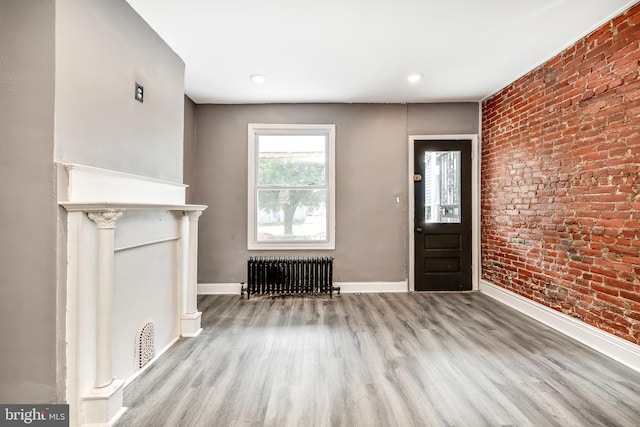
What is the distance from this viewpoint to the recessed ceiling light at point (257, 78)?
141 inches

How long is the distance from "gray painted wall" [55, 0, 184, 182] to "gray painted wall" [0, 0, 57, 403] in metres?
0.07

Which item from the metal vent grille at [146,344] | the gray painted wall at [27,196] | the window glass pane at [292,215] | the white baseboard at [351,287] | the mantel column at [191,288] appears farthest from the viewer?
the window glass pane at [292,215]

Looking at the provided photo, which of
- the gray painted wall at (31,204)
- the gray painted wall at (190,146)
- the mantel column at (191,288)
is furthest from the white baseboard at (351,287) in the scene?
the gray painted wall at (31,204)

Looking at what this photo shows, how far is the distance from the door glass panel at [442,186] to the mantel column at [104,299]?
387 centimetres

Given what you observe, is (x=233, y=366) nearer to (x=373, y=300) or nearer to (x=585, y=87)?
(x=373, y=300)

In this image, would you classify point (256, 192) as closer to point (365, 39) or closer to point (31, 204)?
point (365, 39)

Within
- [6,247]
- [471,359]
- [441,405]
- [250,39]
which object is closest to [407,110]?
[250,39]

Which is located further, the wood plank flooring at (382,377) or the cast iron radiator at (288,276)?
the cast iron radiator at (288,276)

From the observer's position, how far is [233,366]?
238 cm

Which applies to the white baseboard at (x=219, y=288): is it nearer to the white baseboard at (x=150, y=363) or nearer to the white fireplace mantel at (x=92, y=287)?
the white baseboard at (x=150, y=363)

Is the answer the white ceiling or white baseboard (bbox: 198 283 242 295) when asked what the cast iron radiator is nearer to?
white baseboard (bbox: 198 283 242 295)

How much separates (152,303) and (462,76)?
12.8 ft

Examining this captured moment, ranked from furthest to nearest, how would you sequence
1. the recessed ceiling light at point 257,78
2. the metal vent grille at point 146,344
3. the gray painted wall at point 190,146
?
the gray painted wall at point 190,146 → the recessed ceiling light at point 257,78 → the metal vent grille at point 146,344

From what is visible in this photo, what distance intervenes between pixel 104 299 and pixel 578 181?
147 inches
